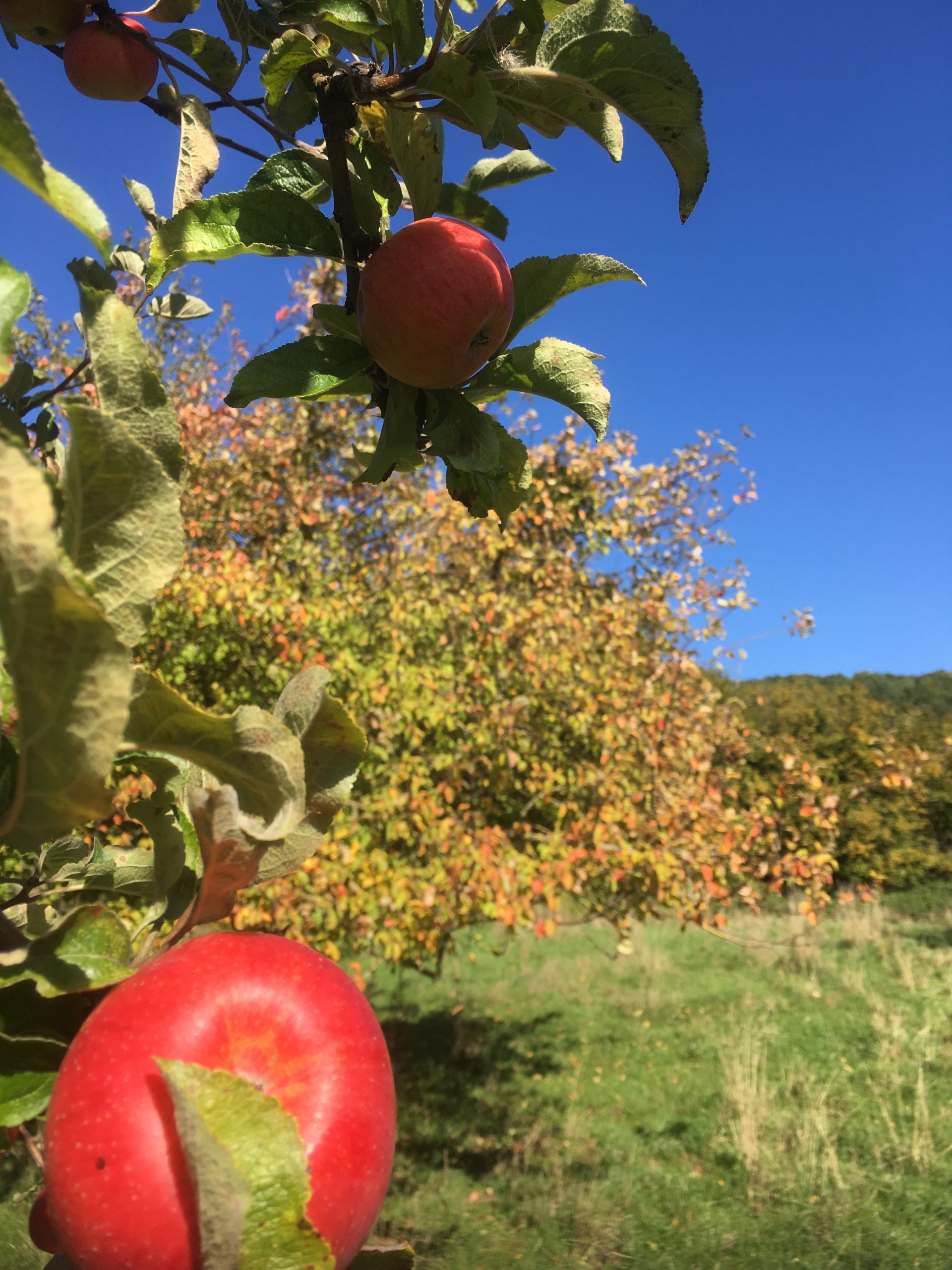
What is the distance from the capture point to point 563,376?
2.72 feet

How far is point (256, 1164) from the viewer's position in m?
0.46

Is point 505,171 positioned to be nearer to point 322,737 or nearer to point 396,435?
point 396,435

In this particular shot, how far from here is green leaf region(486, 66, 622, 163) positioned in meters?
0.73

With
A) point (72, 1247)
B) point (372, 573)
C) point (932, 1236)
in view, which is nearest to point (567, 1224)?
point (932, 1236)

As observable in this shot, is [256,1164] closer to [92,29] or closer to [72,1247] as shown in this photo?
[72,1247]

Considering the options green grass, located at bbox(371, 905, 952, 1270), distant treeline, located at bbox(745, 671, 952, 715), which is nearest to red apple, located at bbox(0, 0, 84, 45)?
green grass, located at bbox(371, 905, 952, 1270)

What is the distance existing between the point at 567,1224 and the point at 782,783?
3.02 m

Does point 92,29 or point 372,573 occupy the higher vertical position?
point 372,573

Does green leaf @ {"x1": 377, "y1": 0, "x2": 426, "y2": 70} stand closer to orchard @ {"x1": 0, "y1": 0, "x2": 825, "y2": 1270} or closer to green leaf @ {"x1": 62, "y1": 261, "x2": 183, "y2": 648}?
orchard @ {"x1": 0, "y1": 0, "x2": 825, "y2": 1270}

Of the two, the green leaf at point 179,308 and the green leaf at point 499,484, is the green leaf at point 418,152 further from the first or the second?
the green leaf at point 179,308

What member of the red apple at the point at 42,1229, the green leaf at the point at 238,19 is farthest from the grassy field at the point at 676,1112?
the green leaf at the point at 238,19

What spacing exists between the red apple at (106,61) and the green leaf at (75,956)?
98cm

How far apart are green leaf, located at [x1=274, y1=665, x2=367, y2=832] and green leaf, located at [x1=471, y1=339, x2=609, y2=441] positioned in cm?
39

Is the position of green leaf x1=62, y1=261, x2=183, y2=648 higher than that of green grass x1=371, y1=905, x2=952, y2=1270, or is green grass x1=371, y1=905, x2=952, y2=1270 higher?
green leaf x1=62, y1=261, x2=183, y2=648
